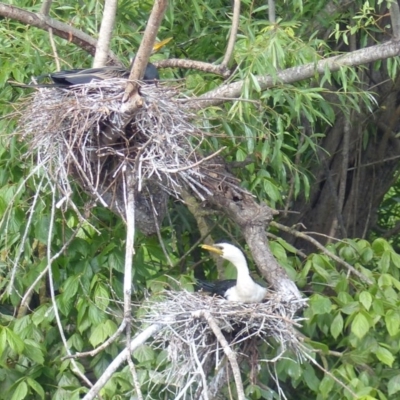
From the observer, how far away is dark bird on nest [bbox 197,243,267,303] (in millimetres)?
3551

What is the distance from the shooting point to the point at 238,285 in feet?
11.8

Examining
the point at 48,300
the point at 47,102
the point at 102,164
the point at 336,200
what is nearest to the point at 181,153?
the point at 102,164

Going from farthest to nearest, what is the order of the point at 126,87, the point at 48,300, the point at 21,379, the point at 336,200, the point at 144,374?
the point at 336,200 → the point at 48,300 → the point at 21,379 → the point at 144,374 → the point at 126,87

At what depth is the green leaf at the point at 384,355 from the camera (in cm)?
398

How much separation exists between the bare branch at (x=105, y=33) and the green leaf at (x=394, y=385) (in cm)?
169

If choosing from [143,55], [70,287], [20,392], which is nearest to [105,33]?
[143,55]

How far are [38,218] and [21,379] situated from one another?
2.10 feet

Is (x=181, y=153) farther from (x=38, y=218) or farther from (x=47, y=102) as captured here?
(x=38, y=218)

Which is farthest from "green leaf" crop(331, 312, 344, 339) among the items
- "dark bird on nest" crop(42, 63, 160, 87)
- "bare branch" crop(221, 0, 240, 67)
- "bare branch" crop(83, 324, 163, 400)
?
"dark bird on nest" crop(42, 63, 160, 87)

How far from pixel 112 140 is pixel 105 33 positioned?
0.51 metres

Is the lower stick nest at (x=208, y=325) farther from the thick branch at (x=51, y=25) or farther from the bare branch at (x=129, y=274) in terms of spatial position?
the thick branch at (x=51, y=25)

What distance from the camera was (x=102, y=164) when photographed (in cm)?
345

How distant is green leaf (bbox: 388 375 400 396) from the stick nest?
1.23 meters

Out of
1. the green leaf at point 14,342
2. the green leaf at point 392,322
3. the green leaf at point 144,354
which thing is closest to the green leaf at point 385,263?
the green leaf at point 392,322
